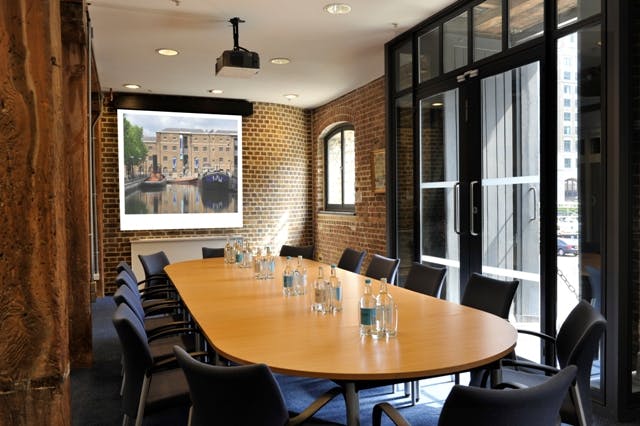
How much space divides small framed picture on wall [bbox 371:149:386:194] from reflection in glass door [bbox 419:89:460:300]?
1.76 metres

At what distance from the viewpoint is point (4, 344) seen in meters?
1.78

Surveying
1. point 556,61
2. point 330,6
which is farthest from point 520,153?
point 330,6

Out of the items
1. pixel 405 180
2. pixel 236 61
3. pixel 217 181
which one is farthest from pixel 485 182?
pixel 217 181

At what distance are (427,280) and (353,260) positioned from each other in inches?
54.4

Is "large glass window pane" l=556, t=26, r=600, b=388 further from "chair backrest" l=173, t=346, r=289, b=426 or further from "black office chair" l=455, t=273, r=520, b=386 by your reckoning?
"chair backrest" l=173, t=346, r=289, b=426

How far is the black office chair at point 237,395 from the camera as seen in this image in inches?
66.9

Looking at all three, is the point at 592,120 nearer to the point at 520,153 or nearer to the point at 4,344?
the point at 520,153

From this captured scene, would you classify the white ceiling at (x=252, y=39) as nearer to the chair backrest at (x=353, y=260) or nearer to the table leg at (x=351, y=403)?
the chair backrest at (x=353, y=260)

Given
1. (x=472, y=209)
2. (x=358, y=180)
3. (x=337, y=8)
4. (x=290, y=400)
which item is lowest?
(x=290, y=400)

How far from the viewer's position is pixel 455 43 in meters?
4.69

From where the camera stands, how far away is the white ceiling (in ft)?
14.8

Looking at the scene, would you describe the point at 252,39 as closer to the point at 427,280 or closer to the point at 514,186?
the point at 514,186

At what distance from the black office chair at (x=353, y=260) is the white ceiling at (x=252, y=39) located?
7.11ft

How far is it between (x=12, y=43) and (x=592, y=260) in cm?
331
